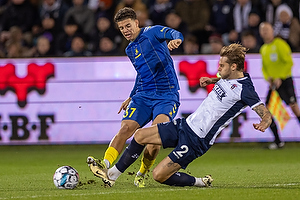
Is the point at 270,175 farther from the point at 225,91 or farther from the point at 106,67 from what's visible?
the point at 106,67

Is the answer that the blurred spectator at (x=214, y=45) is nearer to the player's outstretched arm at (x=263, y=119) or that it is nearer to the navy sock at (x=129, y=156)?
the navy sock at (x=129, y=156)

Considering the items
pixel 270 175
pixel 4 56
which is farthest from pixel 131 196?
pixel 4 56

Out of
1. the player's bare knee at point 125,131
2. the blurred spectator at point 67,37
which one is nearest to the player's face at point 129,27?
the player's bare knee at point 125,131

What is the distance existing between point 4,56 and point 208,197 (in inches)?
319

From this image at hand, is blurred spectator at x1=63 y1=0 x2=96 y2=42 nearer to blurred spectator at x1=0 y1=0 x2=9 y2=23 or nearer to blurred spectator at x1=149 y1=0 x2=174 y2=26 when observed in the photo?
blurred spectator at x1=149 y1=0 x2=174 y2=26

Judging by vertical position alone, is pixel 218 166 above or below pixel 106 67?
below

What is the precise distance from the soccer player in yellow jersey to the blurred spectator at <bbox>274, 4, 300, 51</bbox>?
1.02m

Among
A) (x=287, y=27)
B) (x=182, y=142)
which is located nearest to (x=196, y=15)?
(x=287, y=27)

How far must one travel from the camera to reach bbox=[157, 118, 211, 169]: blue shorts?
6312mm

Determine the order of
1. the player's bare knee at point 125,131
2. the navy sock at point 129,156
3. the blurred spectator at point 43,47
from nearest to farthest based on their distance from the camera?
the navy sock at point 129,156 < the player's bare knee at point 125,131 < the blurred spectator at point 43,47

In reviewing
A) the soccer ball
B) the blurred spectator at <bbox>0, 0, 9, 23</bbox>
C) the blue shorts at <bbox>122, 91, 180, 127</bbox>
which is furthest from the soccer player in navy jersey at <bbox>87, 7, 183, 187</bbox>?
the blurred spectator at <bbox>0, 0, 9, 23</bbox>

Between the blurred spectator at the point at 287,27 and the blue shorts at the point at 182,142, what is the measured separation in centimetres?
671

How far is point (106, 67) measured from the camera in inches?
480

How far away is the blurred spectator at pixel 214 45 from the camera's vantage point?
1225cm
